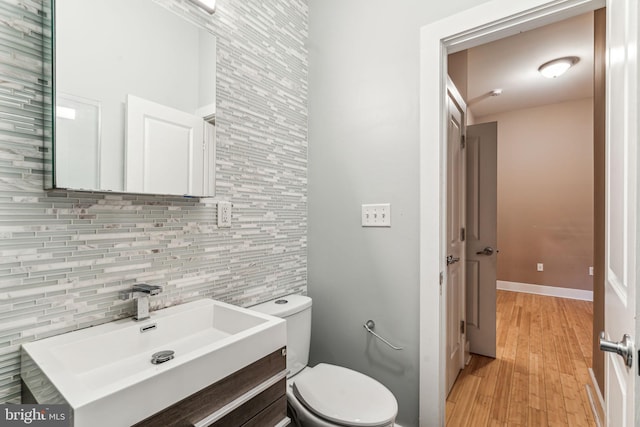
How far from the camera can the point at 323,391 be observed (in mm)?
1244

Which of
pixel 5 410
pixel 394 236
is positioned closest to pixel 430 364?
pixel 394 236

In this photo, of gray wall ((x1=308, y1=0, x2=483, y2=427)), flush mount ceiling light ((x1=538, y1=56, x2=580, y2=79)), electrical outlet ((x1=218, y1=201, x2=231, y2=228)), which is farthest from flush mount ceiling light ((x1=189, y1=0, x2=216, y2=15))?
flush mount ceiling light ((x1=538, y1=56, x2=580, y2=79))

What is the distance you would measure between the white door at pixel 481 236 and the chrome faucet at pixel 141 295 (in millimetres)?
2313

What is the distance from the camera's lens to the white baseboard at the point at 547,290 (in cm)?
399

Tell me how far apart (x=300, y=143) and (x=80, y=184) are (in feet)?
3.67

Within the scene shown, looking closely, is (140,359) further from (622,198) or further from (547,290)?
(547,290)

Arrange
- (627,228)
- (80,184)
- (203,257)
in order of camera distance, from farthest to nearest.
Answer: (203,257) → (80,184) → (627,228)

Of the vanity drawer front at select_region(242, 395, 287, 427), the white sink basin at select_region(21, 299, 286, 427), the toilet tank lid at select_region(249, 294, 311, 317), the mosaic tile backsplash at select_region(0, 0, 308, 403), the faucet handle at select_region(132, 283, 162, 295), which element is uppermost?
the mosaic tile backsplash at select_region(0, 0, 308, 403)

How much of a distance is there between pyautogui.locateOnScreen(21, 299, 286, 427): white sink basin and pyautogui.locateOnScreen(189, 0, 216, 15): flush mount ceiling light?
3.97 feet

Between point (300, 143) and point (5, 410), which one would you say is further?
point (300, 143)

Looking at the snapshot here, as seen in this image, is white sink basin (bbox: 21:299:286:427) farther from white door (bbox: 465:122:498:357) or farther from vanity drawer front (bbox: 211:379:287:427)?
white door (bbox: 465:122:498:357)

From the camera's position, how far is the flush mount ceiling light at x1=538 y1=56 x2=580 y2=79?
2.90 metres

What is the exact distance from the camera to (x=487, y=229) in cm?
242

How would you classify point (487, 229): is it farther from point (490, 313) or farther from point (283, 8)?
point (283, 8)
